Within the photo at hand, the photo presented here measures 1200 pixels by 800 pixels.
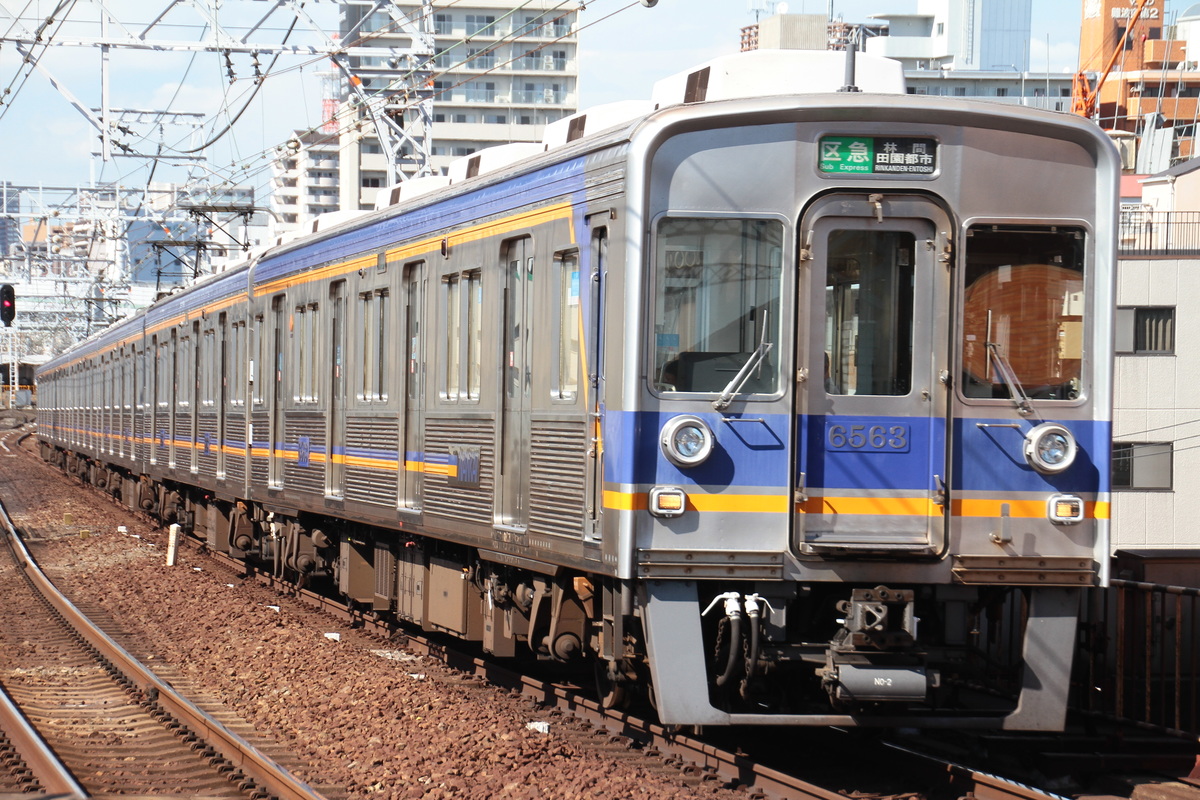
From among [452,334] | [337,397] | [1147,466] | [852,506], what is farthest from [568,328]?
[1147,466]

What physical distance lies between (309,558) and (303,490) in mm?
987

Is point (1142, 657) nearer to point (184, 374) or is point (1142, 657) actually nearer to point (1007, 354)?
point (1007, 354)

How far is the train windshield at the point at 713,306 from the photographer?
6828 mm

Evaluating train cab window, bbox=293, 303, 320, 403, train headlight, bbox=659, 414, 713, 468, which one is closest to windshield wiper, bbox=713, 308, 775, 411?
train headlight, bbox=659, 414, 713, 468

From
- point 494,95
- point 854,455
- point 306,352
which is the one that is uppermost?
point 494,95

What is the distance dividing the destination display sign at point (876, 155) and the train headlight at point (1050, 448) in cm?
133

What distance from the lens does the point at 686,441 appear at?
22.1 feet

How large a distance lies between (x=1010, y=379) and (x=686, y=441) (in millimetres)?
1590

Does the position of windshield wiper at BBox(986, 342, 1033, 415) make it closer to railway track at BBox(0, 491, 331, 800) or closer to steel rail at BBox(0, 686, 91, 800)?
railway track at BBox(0, 491, 331, 800)

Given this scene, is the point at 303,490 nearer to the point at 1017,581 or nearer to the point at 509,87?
the point at 1017,581

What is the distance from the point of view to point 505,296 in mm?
8523

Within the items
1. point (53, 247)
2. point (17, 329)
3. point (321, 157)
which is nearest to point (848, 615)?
point (53, 247)

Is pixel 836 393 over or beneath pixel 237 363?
beneath

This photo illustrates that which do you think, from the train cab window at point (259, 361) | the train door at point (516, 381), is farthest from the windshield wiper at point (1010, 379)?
the train cab window at point (259, 361)
